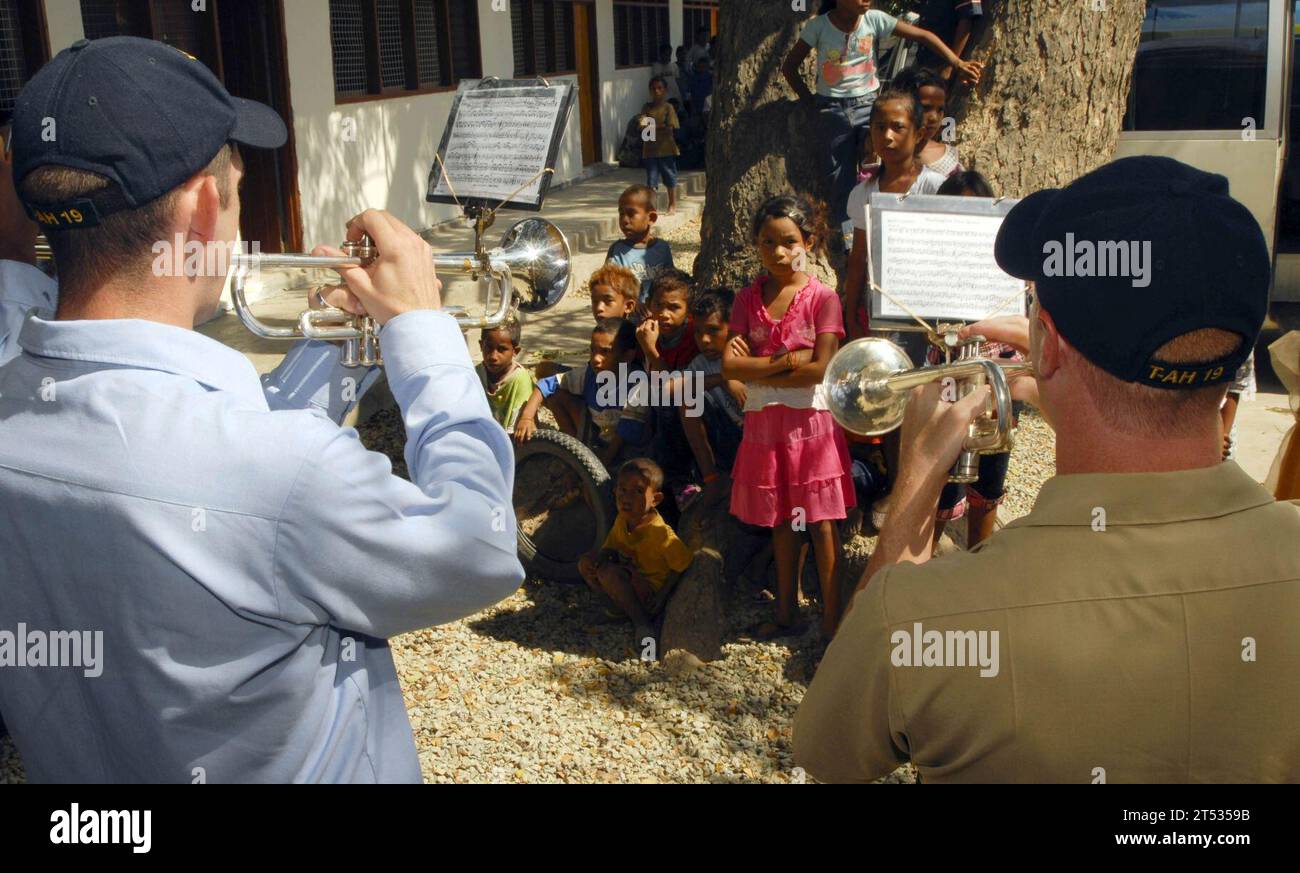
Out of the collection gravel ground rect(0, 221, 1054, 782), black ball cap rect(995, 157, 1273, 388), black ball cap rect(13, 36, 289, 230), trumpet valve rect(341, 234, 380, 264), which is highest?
black ball cap rect(13, 36, 289, 230)

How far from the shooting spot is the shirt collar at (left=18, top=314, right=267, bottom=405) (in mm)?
1390

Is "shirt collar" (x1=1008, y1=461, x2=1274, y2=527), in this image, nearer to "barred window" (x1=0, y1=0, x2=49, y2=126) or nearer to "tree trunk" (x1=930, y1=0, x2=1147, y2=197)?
"tree trunk" (x1=930, y1=0, x2=1147, y2=197)

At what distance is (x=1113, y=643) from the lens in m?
1.33

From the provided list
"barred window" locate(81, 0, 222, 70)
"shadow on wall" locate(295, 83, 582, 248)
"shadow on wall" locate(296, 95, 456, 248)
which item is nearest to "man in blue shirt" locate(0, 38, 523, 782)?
"barred window" locate(81, 0, 222, 70)

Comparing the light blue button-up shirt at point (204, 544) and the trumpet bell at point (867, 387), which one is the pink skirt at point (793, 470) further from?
the light blue button-up shirt at point (204, 544)

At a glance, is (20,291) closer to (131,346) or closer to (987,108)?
(131,346)

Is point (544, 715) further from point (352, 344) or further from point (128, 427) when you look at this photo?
point (128, 427)

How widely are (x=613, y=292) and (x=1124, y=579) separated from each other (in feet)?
12.5

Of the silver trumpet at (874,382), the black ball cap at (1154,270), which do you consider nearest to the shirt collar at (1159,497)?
the black ball cap at (1154,270)

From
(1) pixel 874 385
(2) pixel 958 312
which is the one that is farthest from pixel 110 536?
(2) pixel 958 312

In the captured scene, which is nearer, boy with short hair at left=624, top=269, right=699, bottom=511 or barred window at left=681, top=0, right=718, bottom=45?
boy with short hair at left=624, top=269, right=699, bottom=511

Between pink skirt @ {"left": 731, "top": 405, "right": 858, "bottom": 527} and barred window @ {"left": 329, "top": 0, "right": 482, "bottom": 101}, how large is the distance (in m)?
6.24

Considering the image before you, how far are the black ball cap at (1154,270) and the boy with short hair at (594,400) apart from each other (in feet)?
11.3

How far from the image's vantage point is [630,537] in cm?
438
